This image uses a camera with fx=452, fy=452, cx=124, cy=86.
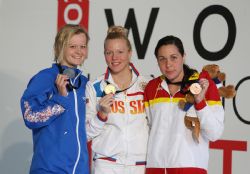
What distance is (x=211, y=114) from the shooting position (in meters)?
1.82

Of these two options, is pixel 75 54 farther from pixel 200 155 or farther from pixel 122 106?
pixel 200 155

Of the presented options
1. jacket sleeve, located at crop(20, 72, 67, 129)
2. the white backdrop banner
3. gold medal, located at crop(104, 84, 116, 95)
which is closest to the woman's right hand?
gold medal, located at crop(104, 84, 116, 95)

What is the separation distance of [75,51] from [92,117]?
303 millimetres

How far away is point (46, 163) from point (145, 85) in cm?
58

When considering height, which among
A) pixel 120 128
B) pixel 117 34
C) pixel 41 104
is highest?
pixel 117 34

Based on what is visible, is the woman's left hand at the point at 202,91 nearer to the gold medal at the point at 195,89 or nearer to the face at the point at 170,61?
the gold medal at the point at 195,89

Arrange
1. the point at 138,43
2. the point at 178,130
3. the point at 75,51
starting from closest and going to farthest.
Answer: the point at 178,130, the point at 75,51, the point at 138,43

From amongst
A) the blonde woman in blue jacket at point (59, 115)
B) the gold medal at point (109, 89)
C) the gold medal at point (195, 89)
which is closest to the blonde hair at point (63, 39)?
the blonde woman in blue jacket at point (59, 115)

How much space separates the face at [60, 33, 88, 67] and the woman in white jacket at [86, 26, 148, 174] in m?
0.12

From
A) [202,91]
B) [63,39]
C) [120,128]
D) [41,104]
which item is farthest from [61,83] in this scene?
[202,91]

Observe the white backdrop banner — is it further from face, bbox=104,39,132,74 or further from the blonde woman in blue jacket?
the blonde woman in blue jacket

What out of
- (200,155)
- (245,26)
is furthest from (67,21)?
(200,155)

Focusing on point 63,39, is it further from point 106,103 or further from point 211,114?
point 211,114

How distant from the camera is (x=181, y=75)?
1977 mm
